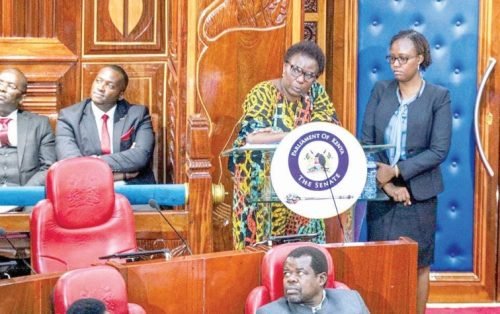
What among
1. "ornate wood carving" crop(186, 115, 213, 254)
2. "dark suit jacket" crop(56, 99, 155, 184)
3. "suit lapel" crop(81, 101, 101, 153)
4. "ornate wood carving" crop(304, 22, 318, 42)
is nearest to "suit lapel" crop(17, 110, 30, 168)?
"dark suit jacket" crop(56, 99, 155, 184)

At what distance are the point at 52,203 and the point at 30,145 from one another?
50.0 inches

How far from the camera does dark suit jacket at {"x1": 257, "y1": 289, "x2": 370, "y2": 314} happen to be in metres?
4.91

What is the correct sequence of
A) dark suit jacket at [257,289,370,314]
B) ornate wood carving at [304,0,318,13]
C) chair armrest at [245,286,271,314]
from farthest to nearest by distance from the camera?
1. ornate wood carving at [304,0,318,13]
2. chair armrest at [245,286,271,314]
3. dark suit jacket at [257,289,370,314]

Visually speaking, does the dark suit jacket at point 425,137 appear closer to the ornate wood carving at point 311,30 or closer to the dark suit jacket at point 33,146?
the ornate wood carving at point 311,30

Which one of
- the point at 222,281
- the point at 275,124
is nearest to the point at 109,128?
the point at 275,124

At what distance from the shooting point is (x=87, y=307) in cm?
452

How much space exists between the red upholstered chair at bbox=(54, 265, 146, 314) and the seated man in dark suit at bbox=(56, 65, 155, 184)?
1.89 m

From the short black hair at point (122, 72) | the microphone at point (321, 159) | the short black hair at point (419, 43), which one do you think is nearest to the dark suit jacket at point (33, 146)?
the short black hair at point (122, 72)

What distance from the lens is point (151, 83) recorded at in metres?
7.37

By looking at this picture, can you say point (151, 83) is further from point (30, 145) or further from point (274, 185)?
point (274, 185)

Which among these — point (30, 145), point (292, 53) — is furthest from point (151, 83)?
point (292, 53)

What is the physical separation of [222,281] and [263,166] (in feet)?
2.88

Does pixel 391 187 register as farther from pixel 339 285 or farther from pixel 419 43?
pixel 339 285

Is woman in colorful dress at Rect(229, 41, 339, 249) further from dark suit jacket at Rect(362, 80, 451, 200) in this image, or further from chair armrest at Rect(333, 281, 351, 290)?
chair armrest at Rect(333, 281, 351, 290)
